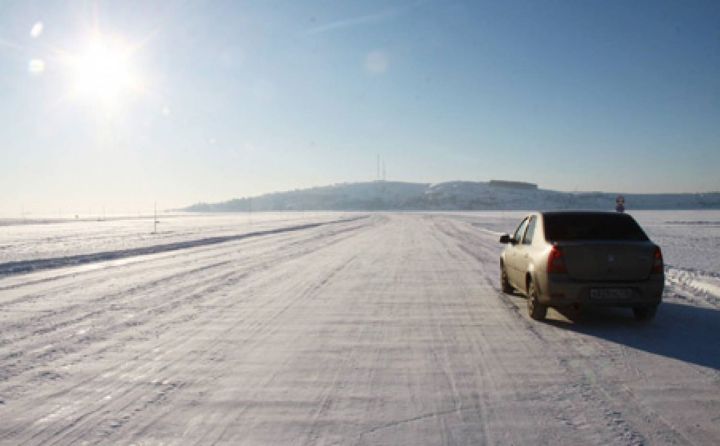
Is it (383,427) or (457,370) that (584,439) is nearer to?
(383,427)

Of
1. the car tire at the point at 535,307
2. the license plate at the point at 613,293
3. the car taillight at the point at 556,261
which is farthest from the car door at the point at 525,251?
the license plate at the point at 613,293

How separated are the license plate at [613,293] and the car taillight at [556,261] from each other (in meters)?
0.47

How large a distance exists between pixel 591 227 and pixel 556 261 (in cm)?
121

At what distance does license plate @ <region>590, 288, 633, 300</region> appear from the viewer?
681cm

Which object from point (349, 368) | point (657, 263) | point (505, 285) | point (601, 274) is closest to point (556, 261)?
point (601, 274)

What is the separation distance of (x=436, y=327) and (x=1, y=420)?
4.84 metres

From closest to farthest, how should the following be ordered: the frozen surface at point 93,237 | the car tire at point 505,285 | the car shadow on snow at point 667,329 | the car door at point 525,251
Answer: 1. the car shadow on snow at point 667,329
2. the car door at point 525,251
3. the car tire at point 505,285
4. the frozen surface at point 93,237

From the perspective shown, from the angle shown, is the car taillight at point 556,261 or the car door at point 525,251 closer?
the car taillight at point 556,261

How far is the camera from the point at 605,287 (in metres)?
6.82

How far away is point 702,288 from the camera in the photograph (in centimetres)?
990

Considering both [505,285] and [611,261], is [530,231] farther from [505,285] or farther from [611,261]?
[611,261]

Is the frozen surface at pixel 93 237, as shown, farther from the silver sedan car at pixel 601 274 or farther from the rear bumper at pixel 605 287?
the rear bumper at pixel 605 287

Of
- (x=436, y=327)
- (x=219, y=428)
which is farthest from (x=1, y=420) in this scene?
(x=436, y=327)

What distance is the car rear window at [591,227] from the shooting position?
750 cm
